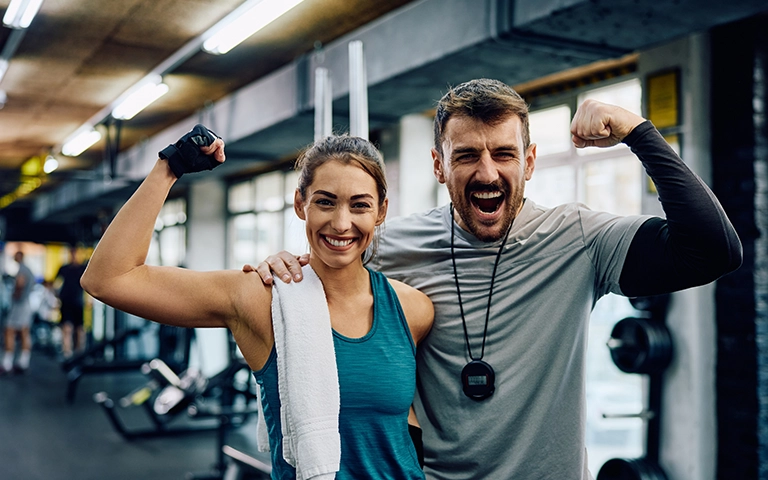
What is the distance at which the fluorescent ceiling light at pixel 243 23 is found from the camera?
3.39m

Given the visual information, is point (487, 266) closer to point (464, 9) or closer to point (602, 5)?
point (602, 5)

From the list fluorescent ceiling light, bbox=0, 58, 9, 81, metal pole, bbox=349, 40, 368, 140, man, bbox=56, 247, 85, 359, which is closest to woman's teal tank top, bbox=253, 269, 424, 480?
metal pole, bbox=349, 40, 368, 140

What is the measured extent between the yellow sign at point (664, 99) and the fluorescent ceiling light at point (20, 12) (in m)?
3.16

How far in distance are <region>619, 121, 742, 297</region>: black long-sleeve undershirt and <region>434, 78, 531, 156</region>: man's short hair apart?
0.26m

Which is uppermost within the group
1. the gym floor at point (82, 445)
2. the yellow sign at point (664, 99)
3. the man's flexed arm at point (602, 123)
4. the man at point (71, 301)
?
the yellow sign at point (664, 99)

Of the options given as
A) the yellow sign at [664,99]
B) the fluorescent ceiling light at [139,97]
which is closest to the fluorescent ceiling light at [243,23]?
the fluorescent ceiling light at [139,97]

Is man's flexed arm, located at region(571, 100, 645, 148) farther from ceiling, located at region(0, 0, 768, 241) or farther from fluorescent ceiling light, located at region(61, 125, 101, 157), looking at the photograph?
fluorescent ceiling light, located at region(61, 125, 101, 157)

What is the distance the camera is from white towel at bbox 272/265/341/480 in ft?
4.21

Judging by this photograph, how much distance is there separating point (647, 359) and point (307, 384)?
2.59 metres

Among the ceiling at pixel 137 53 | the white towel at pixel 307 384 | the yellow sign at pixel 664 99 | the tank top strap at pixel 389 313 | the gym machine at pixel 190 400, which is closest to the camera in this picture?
the white towel at pixel 307 384

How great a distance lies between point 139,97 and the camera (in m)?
5.55

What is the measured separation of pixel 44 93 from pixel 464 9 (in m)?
4.31

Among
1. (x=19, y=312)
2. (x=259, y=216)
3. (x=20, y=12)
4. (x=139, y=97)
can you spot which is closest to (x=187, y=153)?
(x=20, y=12)

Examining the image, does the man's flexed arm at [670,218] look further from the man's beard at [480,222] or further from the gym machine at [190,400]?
the gym machine at [190,400]
